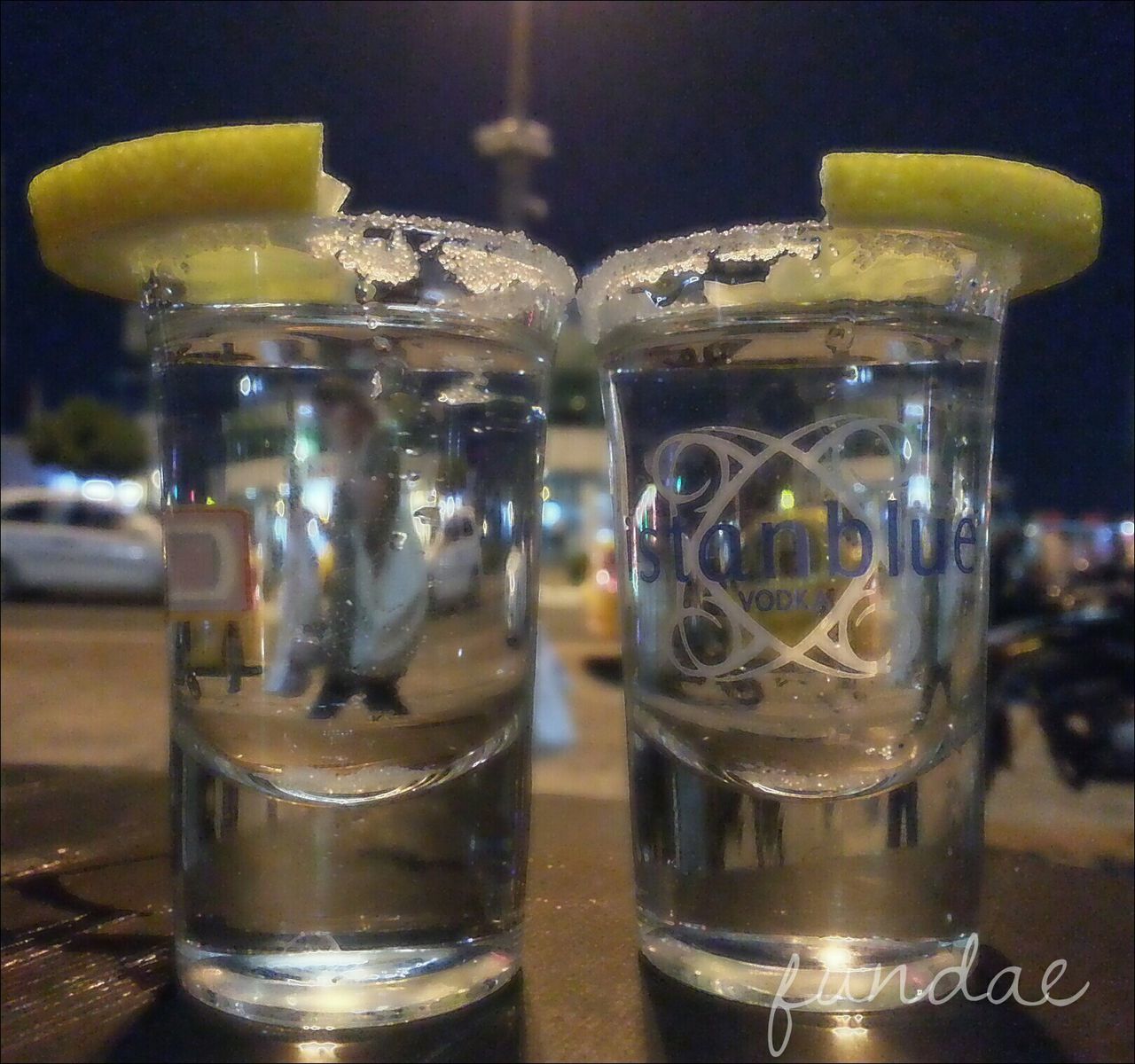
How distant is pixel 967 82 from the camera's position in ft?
3.88

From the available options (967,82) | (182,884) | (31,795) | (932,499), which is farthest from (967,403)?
(967,82)

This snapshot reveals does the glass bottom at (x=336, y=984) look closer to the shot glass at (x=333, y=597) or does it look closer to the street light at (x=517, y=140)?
the shot glass at (x=333, y=597)

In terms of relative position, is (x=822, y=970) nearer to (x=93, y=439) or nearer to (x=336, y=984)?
(x=336, y=984)

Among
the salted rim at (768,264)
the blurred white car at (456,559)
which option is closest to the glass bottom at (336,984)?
the blurred white car at (456,559)

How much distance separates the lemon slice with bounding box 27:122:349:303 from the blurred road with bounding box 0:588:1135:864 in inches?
36.1

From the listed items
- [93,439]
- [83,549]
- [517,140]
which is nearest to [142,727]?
[517,140]

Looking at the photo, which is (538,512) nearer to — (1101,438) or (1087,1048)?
(1087,1048)

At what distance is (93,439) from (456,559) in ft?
18.2

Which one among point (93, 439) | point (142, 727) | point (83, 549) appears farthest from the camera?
point (93, 439)

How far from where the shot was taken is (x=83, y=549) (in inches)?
134

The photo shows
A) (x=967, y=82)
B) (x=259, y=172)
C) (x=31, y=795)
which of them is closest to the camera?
(x=259, y=172)

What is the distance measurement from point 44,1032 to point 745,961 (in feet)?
0.69

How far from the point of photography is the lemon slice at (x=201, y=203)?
11.7 inches

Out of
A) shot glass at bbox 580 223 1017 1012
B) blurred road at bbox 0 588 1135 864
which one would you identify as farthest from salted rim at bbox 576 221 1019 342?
blurred road at bbox 0 588 1135 864
